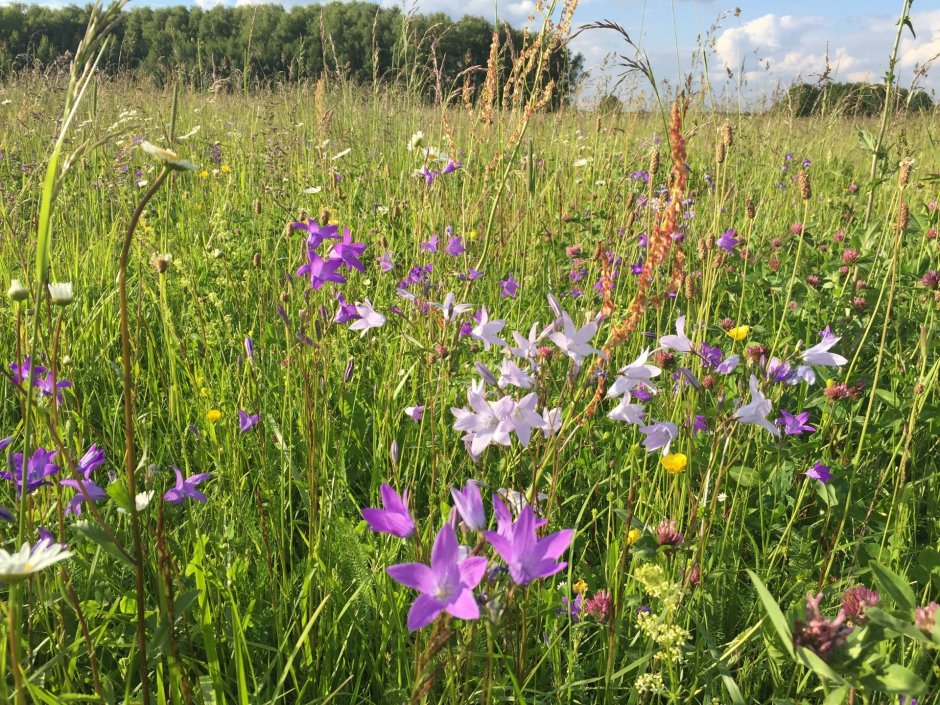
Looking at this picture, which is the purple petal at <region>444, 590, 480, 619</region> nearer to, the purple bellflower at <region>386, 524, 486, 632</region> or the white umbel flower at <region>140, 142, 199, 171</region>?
the purple bellflower at <region>386, 524, 486, 632</region>

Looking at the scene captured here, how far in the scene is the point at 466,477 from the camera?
5.56 ft

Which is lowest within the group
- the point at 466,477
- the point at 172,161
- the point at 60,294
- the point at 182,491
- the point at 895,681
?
the point at 466,477

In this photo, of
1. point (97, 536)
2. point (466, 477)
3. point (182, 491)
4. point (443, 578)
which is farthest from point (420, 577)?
point (466, 477)

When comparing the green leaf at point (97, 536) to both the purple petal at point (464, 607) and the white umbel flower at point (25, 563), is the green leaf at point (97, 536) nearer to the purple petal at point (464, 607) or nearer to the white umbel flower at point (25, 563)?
the white umbel flower at point (25, 563)

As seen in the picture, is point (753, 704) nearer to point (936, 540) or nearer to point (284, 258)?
point (936, 540)

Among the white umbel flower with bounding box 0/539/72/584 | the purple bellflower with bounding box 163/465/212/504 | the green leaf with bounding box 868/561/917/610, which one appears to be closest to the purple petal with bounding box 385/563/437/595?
the white umbel flower with bounding box 0/539/72/584

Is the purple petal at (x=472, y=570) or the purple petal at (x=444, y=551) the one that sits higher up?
the purple petal at (x=444, y=551)

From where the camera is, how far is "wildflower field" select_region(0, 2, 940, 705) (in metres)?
0.78

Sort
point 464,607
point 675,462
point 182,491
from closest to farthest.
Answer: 1. point 464,607
2. point 182,491
3. point 675,462

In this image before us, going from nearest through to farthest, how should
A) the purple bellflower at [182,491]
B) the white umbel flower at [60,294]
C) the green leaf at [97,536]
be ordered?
the green leaf at [97,536] < the white umbel flower at [60,294] < the purple bellflower at [182,491]

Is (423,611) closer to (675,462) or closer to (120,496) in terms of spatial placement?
(120,496)

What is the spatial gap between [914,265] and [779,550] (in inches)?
65.9

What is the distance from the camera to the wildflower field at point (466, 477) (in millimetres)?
779

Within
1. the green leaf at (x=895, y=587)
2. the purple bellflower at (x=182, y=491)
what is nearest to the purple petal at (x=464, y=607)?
the green leaf at (x=895, y=587)
